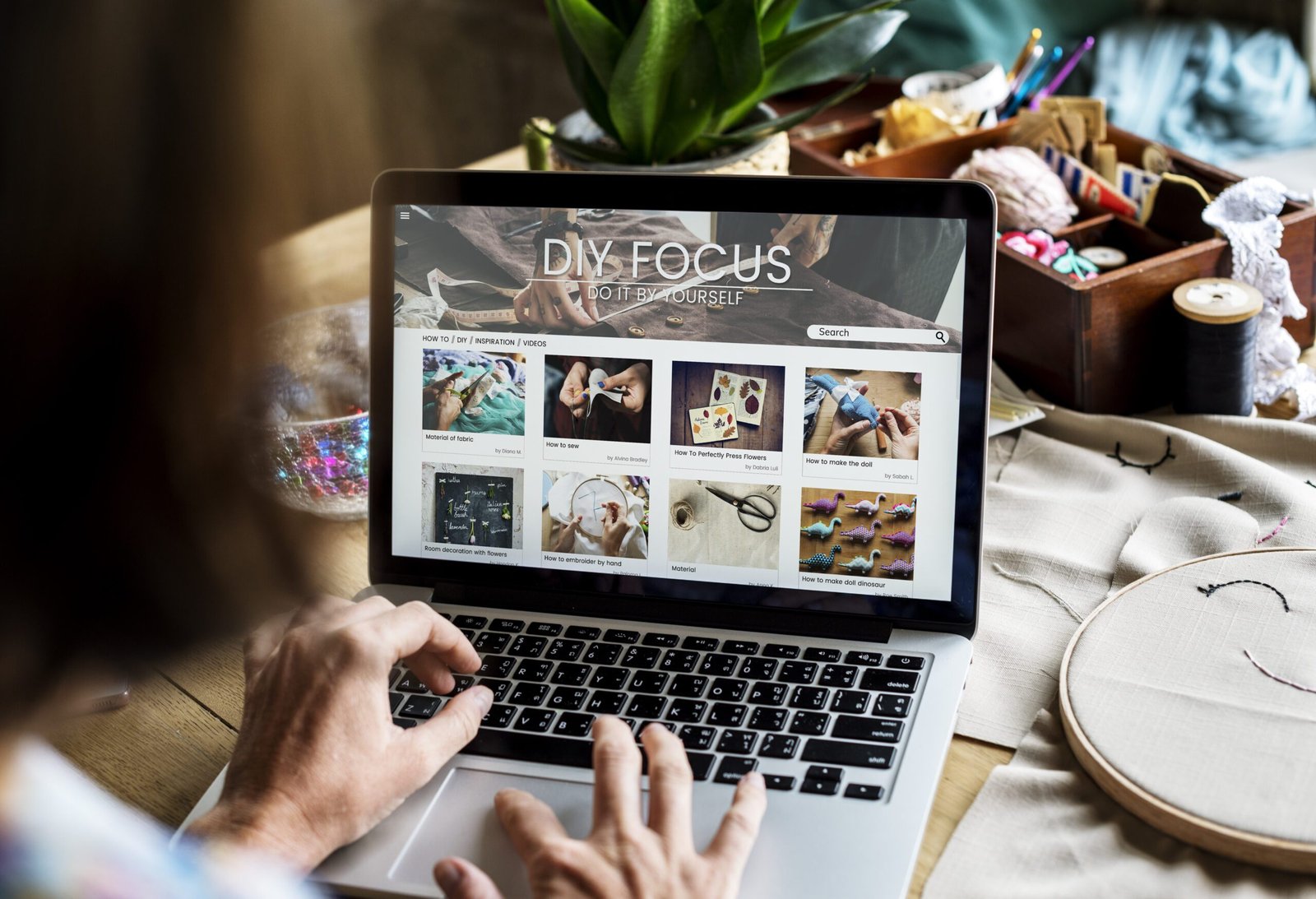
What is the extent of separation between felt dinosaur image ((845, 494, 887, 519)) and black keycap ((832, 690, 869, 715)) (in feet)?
0.34

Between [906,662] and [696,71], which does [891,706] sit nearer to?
[906,662]

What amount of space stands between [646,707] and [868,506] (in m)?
0.17

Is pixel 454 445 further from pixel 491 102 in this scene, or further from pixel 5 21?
pixel 491 102

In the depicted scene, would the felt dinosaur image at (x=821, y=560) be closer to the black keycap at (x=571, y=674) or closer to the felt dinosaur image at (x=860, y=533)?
the felt dinosaur image at (x=860, y=533)

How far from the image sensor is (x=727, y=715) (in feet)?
1.93

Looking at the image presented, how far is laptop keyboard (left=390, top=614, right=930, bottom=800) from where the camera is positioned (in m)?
0.56

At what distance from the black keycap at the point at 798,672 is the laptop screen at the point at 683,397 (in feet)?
0.15

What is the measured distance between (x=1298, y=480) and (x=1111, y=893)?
1.37 feet

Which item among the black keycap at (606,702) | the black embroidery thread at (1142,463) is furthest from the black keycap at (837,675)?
the black embroidery thread at (1142,463)

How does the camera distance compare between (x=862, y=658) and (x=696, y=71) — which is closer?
(x=862, y=658)

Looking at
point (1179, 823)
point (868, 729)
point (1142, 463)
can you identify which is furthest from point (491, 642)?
point (1142, 463)

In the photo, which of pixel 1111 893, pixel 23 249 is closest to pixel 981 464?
pixel 1111 893

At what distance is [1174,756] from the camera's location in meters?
0.54

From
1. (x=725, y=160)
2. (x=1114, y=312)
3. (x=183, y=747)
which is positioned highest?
(x=725, y=160)
